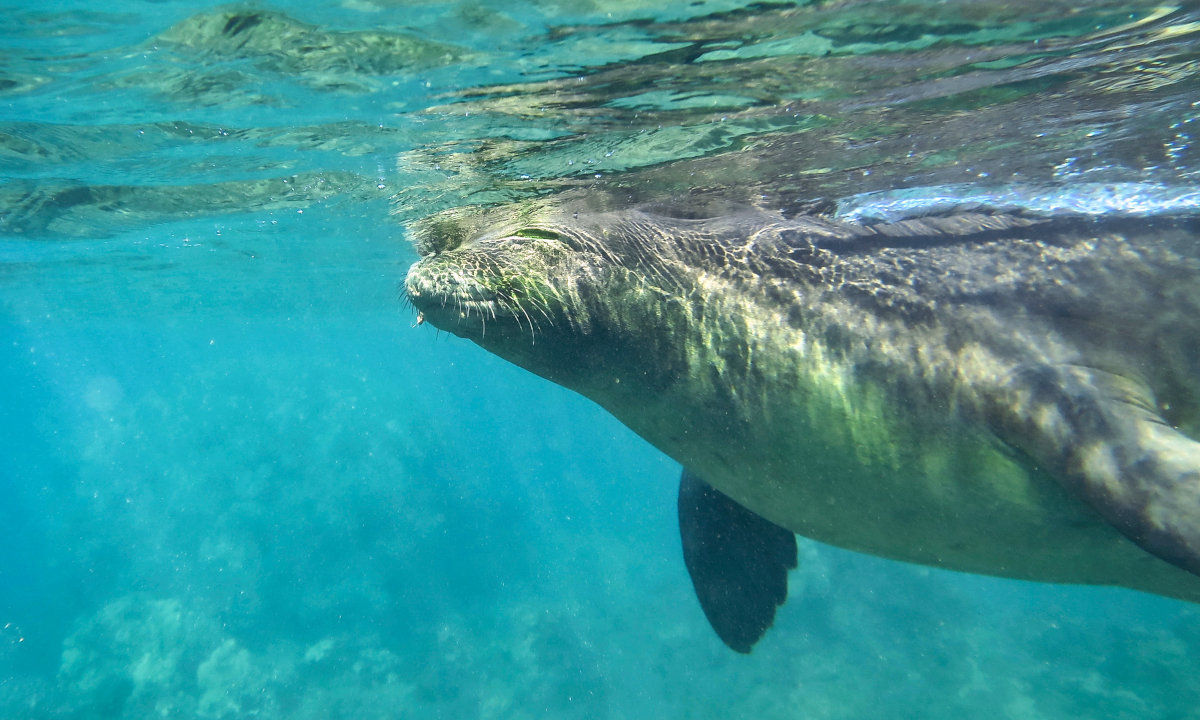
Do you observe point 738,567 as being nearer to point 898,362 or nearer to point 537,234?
point 898,362

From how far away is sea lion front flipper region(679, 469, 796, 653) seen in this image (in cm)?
518

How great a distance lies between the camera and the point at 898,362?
148 inches

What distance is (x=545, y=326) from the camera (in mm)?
4090

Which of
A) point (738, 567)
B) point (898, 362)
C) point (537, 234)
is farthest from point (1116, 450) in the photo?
point (537, 234)

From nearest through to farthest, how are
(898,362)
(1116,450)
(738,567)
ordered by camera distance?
1. (1116,450)
2. (898,362)
3. (738,567)

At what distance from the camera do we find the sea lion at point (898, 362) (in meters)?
3.34

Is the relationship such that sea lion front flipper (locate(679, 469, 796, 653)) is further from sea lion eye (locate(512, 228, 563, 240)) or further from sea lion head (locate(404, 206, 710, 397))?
sea lion eye (locate(512, 228, 563, 240))

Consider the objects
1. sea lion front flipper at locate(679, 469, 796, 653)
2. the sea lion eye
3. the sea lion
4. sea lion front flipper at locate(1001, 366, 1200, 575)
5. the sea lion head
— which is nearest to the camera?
sea lion front flipper at locate(1001, 366, 1200, 575)

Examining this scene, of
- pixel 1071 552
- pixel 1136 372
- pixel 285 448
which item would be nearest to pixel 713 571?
pixel 1071 552

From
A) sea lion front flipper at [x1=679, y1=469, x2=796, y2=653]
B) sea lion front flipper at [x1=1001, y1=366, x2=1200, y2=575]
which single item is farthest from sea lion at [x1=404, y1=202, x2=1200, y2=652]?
sea lion front flipper at [x1=679, y1=469, x2=796, y2=653]

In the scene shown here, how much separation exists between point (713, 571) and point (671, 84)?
4.39m

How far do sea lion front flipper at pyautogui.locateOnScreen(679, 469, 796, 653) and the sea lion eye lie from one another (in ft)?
7.26

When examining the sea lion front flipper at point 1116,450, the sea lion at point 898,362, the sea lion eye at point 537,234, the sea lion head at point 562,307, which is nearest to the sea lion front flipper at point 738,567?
the sea lion at point 898,362

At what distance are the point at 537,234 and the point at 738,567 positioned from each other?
304 cm
